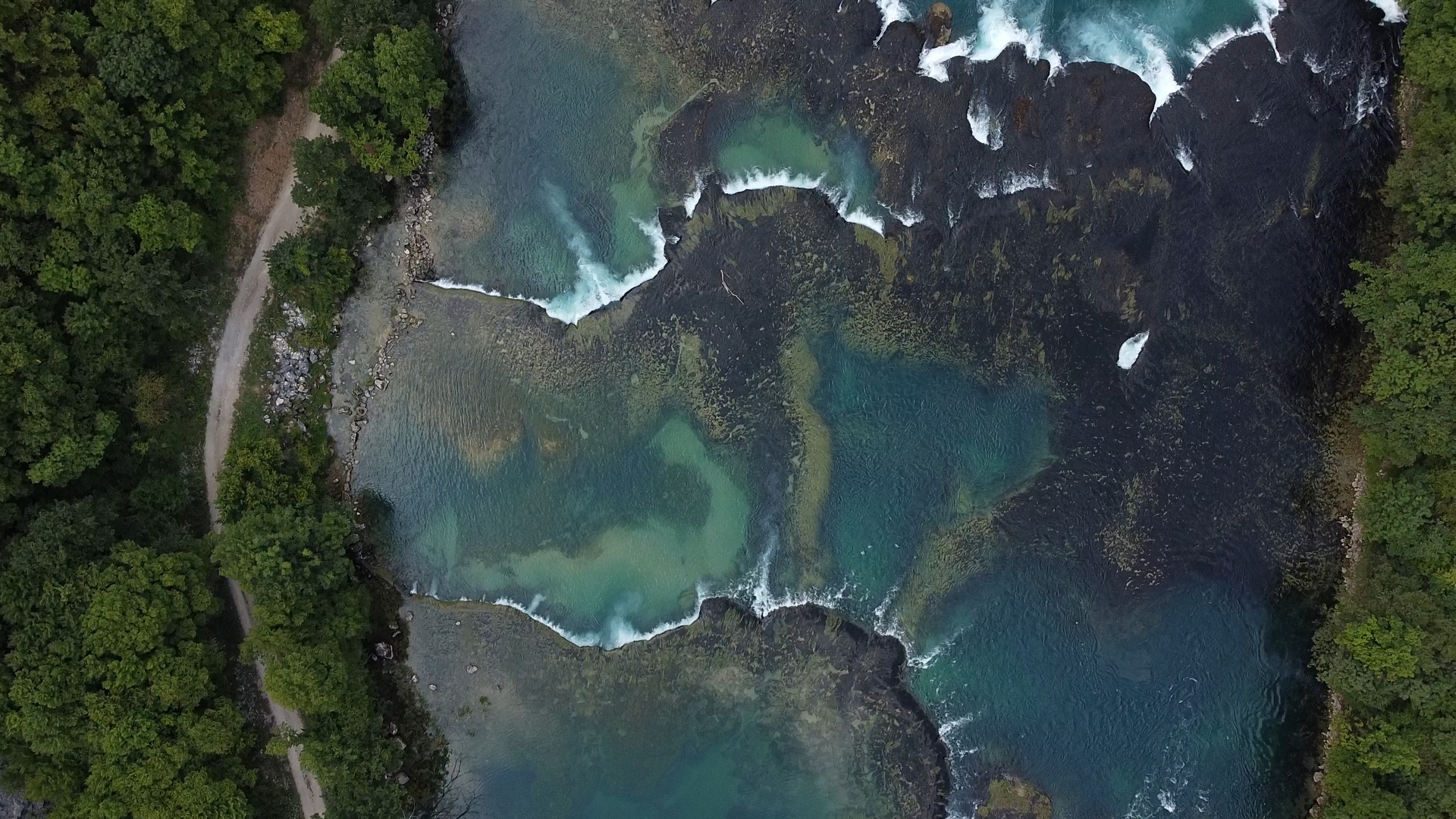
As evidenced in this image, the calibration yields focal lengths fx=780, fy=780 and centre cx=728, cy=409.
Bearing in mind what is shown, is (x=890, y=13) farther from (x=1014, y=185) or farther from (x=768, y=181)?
(x=1014, y=185)

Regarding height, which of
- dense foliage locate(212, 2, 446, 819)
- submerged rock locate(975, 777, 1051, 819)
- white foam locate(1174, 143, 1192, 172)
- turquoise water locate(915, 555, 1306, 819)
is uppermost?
white foam locate(1174, 143, 1192, 172)

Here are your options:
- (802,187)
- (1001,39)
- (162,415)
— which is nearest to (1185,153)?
(1001,39)

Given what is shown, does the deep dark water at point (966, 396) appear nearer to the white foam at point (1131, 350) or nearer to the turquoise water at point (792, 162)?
the turquoise water at point (792, 162)

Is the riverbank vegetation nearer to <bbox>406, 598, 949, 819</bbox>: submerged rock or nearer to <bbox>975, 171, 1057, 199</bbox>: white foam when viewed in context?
<bbox>975, 171, 1057, 199</bbox>: white foam

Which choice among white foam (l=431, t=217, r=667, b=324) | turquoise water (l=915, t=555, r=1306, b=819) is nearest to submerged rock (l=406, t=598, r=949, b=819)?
turquoise water (l=915, t=555, r=1306, b=819)

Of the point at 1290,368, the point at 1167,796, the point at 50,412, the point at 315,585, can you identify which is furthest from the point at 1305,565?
the point at 50,412

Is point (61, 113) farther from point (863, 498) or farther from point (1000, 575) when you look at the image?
point (1000, 575)

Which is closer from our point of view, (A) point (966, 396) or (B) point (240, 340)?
(B) point (240, 340)
